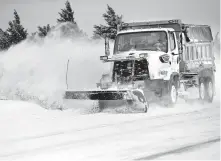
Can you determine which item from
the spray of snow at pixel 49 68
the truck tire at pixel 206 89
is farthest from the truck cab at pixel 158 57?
the spray of snow at pixel 49 68

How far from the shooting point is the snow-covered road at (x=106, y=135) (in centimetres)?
639

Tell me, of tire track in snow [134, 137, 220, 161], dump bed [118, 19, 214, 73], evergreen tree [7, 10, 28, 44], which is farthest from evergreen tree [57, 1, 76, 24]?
tire track in snow [134, 137, 220, 161]

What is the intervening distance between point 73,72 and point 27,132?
1101 cm

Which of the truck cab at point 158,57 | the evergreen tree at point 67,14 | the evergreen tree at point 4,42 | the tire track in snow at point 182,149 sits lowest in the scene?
the tire track in snow at point 182,149

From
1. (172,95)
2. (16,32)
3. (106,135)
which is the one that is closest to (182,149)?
(106,135)

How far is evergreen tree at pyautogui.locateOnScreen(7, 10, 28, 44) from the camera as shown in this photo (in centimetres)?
2084

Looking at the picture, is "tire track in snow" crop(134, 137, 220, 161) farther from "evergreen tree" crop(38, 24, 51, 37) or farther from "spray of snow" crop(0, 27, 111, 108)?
"evergreen tree" crop(38, 24, 51, 37)

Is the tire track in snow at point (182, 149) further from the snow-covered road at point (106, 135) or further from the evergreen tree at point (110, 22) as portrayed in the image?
the evergreen tree at point (110, 22)

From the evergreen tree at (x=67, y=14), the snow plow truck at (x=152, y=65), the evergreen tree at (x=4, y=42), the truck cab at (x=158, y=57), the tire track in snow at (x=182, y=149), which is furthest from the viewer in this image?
the evergreen tree at (x=4, y=42)

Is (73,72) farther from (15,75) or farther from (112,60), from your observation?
(112,60)

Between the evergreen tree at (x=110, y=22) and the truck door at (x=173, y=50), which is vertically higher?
the evergreen tree at (x=110, y=22)

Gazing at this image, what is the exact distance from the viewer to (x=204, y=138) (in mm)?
7621

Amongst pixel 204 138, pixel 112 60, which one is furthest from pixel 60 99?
pixel 204 138

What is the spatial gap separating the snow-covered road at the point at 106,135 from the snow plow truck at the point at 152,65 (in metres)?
Result: 0.77
